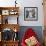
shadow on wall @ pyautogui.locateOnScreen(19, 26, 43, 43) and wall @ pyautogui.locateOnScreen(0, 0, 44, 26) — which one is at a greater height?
wall @ pyautogui.locateOnScreen(0, 0, 44, 26)

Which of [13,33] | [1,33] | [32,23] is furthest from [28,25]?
[1,33]

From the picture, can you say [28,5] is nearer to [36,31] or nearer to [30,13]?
[30,13]

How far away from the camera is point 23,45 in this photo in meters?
5.45

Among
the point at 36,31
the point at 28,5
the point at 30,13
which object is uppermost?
the point at 28,5

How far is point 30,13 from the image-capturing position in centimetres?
595

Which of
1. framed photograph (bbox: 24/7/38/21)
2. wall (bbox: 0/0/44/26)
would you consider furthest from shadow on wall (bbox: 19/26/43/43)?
framed photograph (bbox: 24/7/38/21)

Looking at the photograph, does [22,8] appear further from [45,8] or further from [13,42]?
[13,42]

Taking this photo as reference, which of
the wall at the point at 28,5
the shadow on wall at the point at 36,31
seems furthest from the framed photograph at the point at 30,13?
the shadow on wall at the point at 36,31

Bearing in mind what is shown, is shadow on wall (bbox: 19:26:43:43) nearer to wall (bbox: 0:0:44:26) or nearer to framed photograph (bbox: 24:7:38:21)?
wall (bbox: 0:0:44:26)

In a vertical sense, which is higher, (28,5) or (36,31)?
(28,5)

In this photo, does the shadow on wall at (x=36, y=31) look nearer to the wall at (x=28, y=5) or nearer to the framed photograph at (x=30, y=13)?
the wall at (x=28, y=5)

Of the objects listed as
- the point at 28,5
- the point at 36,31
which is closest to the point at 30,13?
the point at 28,5

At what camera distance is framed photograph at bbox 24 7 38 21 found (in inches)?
233

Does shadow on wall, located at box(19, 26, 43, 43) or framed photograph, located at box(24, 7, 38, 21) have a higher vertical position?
framed photograph, located at box(24, 7, 38, 21)
